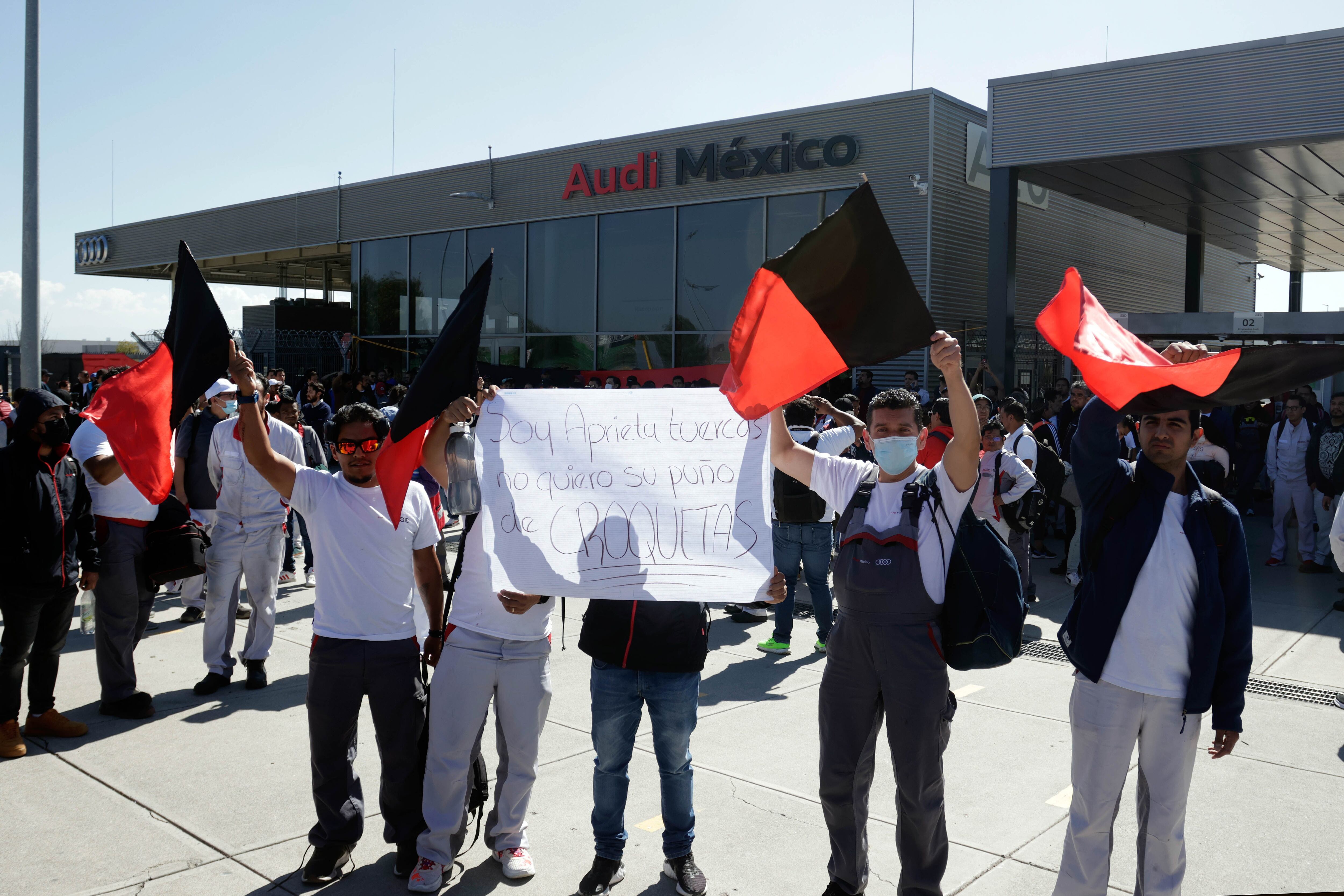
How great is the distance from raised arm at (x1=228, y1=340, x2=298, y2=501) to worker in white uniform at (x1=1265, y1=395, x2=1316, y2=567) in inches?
438

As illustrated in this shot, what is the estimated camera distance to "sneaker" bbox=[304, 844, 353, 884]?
3891 millimetres

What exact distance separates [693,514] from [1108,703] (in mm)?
1576

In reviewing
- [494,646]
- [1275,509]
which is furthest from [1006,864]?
[1275,509]

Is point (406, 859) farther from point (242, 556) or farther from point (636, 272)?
point (636, 272)

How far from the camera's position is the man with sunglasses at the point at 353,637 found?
3.94 metres

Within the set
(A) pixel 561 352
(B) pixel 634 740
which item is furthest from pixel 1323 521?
(A) pixel 561 352

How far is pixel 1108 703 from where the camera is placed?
336cm

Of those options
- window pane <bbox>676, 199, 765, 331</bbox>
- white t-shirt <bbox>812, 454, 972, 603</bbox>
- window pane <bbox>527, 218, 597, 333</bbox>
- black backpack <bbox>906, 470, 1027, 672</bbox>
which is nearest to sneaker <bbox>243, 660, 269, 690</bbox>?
white t-shirt <bbox>812, 454, 972, 603</bbox>

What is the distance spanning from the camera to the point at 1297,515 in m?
11.3

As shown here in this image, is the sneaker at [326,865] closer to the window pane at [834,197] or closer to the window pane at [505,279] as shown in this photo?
the window pane at [834,197]

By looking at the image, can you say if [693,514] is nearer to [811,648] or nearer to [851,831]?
[851,831]

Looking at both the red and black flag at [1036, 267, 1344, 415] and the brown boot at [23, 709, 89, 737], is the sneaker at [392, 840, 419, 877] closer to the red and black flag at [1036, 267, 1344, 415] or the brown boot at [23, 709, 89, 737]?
the brown boot at [23, 709, 89, 737]

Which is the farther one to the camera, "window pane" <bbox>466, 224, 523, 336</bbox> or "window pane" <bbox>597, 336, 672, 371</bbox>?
"window pane" <bbox>466, 224, 523, 336</bbox>

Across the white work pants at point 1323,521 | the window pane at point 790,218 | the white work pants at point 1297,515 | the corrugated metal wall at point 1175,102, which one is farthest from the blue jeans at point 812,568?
the window pane at point 790,218
